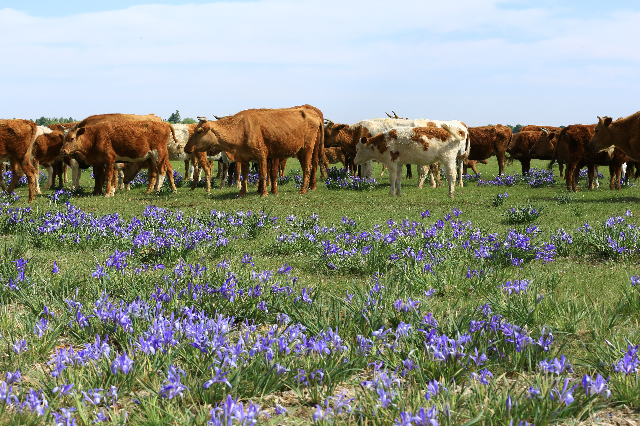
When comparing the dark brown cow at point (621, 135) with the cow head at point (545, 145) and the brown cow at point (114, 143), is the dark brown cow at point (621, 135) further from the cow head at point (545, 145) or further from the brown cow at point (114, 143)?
the brown cow at point (114, 143)

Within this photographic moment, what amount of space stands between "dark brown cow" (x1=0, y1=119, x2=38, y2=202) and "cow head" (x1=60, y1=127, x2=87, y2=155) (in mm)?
1222

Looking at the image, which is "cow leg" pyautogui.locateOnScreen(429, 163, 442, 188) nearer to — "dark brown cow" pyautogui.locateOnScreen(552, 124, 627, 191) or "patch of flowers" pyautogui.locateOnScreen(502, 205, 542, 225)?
"dark brown cow" pyautogui.locateOnScreen(552, 124, 627, 191)

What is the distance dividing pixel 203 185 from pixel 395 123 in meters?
8.06

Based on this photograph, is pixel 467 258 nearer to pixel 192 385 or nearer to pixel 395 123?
pixel 192 385

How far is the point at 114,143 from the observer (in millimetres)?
16578

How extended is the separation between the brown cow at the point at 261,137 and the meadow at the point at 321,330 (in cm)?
709


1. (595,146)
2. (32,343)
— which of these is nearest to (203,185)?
(595,146)

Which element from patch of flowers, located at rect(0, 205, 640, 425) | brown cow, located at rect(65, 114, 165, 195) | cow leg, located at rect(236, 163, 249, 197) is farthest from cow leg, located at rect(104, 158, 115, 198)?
patch of flowers, located at rect(0, 205, 640, 425)

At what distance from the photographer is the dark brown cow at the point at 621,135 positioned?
14.7 metres

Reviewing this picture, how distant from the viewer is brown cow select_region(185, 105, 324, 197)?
15.4 meters

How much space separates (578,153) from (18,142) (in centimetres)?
1600

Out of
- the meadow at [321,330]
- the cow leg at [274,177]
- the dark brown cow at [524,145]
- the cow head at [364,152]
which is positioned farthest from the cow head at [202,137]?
the dark brown cow at [524,145]

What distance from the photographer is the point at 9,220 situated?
9062 mm

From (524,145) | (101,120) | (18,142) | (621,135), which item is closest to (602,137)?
(621,135)
